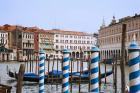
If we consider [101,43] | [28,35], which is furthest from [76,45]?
[101,43]

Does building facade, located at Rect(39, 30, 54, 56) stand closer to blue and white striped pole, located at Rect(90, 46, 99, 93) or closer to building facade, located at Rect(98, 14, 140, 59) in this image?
building facade, located at Rect(98, 14, 140, 59)

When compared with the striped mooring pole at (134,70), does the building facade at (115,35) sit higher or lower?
higher

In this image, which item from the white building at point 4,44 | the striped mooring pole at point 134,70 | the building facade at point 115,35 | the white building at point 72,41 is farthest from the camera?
the white building at point 72,41

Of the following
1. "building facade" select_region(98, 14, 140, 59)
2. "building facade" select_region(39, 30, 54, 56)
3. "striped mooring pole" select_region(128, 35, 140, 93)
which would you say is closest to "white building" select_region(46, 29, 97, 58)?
"building facade" select_region(39, 30, 54, 56)

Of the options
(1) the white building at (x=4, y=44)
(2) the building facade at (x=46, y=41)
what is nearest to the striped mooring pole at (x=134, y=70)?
(1) the white building at (x=4, y=44)

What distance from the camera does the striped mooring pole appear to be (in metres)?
2.69

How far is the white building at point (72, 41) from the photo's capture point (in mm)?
63319

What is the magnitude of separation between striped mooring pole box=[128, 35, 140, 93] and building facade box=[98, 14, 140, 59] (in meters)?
31.9

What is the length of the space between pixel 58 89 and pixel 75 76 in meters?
1.63

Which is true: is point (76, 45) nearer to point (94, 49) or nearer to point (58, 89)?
point (58, 89)

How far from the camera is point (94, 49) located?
3518 millimetres

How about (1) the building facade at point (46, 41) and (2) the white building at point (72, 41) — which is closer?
(1) the building facade at point (46, 41)

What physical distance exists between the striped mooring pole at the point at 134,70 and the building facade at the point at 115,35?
31.9 meters

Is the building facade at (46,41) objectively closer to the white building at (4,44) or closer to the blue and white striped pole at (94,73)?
the white building at (4,44)
